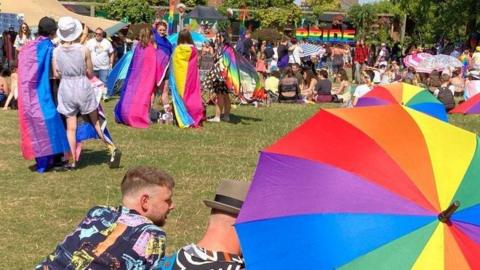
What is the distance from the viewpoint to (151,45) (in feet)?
36.5

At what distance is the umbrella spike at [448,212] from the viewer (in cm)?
238

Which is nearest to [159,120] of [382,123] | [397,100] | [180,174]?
[180,174]

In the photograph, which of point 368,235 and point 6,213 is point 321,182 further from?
point 6,213

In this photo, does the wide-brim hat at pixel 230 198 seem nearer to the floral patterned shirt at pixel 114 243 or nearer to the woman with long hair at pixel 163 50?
the floral patterned shirt at pixel 114 243

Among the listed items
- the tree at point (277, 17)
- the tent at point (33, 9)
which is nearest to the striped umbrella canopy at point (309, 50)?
the tent at point (33, 9)

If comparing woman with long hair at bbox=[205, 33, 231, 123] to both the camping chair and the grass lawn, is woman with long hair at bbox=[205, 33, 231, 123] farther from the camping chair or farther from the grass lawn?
the camping chair

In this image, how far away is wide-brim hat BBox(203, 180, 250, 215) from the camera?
8.57 ft

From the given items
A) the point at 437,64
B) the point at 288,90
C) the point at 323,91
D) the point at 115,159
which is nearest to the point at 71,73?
the point at 115,159

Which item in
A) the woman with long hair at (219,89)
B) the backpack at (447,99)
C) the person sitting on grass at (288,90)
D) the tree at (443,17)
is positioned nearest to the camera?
the woman with long hair at (219,89)

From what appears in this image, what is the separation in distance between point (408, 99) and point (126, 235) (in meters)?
3.59

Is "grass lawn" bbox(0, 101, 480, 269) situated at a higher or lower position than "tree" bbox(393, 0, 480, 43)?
higher

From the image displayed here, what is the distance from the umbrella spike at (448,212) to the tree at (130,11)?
166ft

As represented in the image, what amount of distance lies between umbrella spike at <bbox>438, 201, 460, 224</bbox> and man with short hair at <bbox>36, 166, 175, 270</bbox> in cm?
104

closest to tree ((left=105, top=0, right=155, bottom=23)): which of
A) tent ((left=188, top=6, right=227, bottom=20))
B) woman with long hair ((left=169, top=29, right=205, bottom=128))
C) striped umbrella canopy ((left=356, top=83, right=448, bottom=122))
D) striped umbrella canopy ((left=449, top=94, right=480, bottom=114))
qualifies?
tent ((left=188, top=6, right=227, bottom=20))
